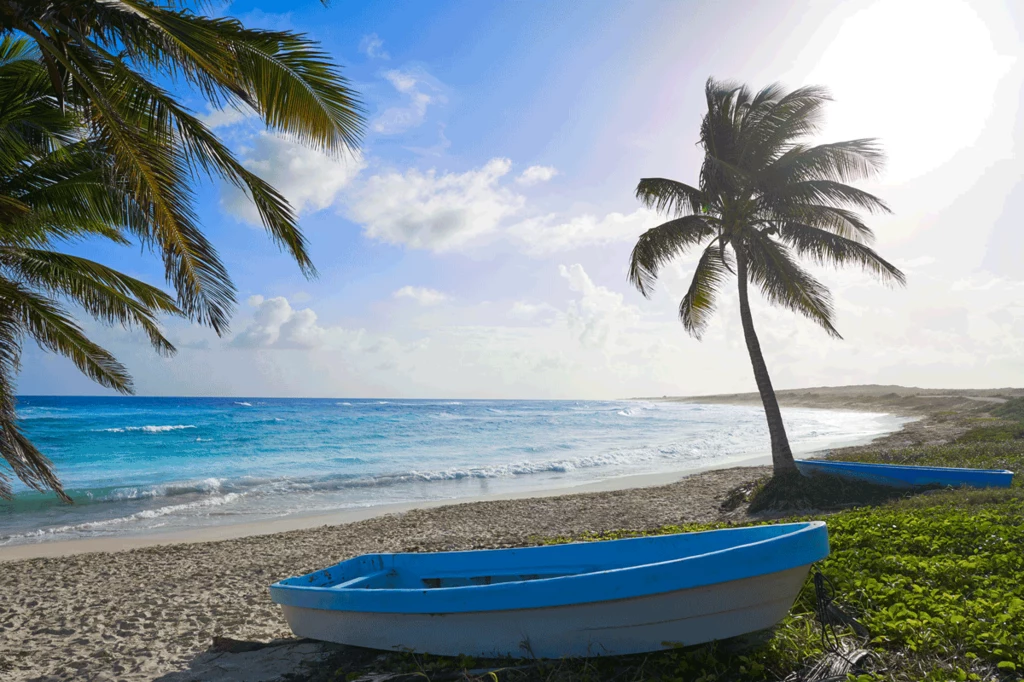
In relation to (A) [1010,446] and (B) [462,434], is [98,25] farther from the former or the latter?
(B) [462,434]

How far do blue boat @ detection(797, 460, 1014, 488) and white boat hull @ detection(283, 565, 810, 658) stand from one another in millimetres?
8398

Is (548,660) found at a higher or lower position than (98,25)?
lower

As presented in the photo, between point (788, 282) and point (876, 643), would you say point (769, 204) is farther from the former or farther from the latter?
point (876, 643)

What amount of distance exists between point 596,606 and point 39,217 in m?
6.33

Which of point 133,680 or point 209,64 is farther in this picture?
point 133,680

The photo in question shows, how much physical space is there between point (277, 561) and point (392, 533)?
2564 mm

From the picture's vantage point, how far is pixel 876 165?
1145cm

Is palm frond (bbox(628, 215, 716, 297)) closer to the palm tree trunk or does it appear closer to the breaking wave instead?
the palm tree trunk

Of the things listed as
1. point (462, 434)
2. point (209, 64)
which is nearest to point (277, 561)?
point (209, 64)

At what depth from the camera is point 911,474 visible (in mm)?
10836

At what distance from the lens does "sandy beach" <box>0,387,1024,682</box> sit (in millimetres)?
5539

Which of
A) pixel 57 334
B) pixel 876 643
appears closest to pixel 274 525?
pixel 57 334

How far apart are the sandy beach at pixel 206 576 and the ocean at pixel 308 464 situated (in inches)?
106

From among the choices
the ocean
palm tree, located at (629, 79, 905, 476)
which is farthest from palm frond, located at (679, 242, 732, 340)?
the ocean
